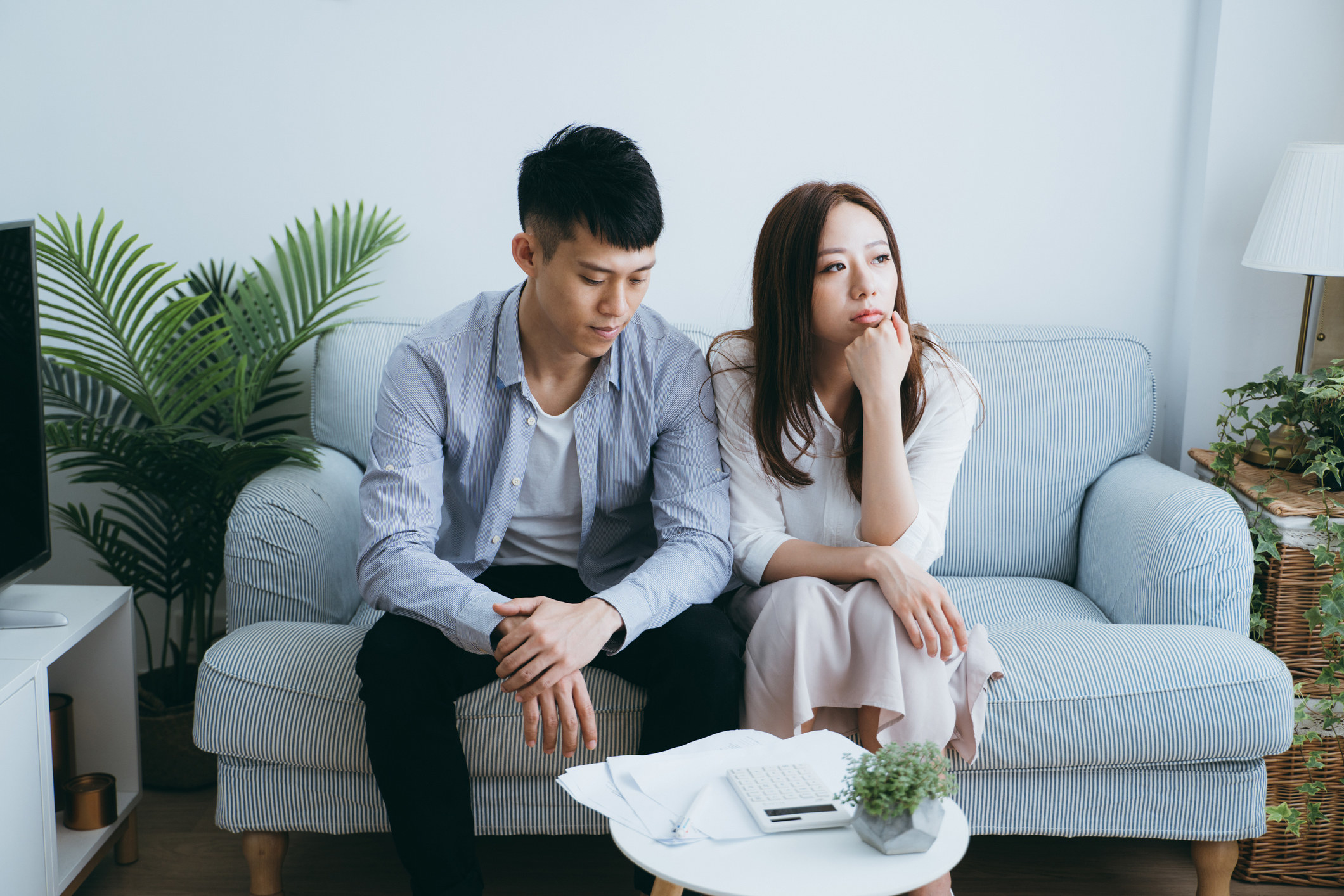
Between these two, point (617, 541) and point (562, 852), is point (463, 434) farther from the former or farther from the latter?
point (562, 852)

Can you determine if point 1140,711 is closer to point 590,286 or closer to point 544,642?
point 544,642

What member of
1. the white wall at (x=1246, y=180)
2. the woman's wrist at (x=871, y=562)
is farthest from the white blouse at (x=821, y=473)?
the white wall at (x=1246, y=180)

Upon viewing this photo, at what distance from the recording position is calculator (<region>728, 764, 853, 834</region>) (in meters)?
1.03

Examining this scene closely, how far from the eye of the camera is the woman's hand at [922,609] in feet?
4.67

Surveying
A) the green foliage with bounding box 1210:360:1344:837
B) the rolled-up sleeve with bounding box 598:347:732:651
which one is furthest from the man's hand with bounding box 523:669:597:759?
the green foliage with bounding box 1210:360:1344:837

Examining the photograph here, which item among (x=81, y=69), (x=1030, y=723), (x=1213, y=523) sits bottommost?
(x=1030, y=723)

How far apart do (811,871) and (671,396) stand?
845mm

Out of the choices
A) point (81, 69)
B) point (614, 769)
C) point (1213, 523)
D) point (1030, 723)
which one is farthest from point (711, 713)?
point (81, 69)

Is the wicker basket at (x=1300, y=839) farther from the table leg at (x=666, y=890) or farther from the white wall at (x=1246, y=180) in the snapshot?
the table leg at (x=666, y=890)

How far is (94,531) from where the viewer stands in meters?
2.07

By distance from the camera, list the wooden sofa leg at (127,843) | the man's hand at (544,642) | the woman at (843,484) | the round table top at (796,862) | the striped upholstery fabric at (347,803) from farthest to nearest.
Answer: the wooden sofa leg at (127,843) < the striped upholstery fabric at (347,803) < the woman at (843,484) < the man's hand at (544,642) < the round table top at (796,862)

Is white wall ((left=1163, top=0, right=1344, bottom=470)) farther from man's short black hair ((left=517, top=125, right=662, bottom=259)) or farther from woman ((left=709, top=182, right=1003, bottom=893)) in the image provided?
man's short black hair ((left=517, top=125, right=662, bottom=259))

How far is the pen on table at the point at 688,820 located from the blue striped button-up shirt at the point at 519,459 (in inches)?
15.9

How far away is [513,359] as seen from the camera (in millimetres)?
1614
